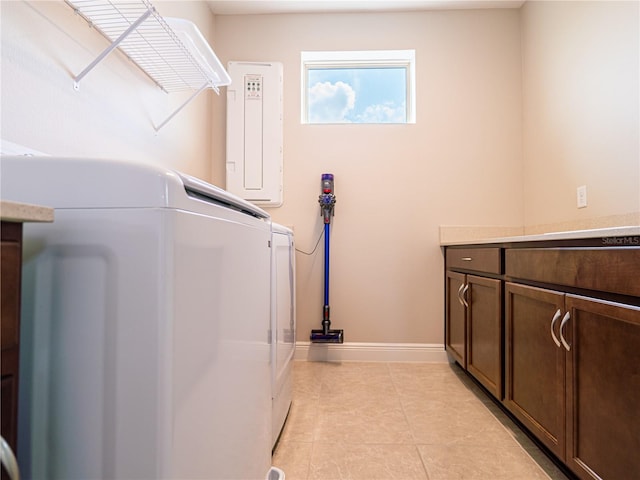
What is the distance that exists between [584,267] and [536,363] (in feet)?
1.46

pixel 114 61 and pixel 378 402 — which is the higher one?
pixel 114 61

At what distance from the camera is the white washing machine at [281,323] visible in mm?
1318

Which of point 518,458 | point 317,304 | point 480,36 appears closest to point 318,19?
point 480,36

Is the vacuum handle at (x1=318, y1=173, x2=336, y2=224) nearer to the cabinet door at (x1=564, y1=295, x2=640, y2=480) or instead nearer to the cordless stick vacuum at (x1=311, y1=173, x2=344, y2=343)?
the cordless stick vacuum at (x1=311, y1=173, x2=344, y2=343)

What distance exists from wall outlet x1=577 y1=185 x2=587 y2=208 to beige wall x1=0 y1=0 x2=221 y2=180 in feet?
7.31

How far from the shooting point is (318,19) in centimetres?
254

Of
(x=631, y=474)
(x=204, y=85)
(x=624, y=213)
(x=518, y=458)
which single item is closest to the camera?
(x=631, y=474)

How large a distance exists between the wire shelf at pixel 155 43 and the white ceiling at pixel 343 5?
1059 millimetres

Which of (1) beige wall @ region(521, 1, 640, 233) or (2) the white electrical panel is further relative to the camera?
(2) the white electrical panel

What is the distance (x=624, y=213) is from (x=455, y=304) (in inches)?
38.6

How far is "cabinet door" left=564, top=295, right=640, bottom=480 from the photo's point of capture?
2.86 ft

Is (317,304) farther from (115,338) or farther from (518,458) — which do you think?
(115,338)

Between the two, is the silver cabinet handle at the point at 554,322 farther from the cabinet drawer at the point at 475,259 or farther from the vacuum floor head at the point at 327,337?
the vacuum floor head at the point at 327,337

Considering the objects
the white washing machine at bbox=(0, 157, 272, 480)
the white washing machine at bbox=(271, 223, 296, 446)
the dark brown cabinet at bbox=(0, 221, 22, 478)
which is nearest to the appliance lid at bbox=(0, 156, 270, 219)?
the white washing machine at bbox=(0, 157, 272, 480)
